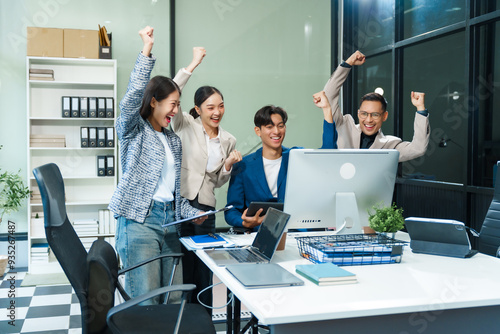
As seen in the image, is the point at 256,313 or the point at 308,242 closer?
the point at 256,313

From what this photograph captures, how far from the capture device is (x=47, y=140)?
4.89m

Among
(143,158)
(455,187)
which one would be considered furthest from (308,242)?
(455,187)

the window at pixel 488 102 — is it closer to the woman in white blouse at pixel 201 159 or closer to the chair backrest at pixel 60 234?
the woman in white blouse at pixel 201 159

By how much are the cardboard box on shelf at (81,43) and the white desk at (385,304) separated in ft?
12.4

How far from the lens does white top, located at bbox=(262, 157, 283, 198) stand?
2801mm

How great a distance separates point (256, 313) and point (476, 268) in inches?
41.0

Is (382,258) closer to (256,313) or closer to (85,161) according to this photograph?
(256,313)

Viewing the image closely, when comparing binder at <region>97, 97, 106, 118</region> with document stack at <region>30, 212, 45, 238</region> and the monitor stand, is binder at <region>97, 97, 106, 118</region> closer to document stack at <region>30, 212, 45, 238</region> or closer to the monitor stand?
document stack at <region>30, 212, 45, 238</region>

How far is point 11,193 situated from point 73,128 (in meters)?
0.90

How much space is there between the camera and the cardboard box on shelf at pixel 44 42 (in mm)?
4805

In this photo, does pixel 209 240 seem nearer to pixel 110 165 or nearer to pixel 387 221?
pixel 387 221

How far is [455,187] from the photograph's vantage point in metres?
3.82

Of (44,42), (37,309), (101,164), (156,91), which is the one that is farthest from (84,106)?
(156,91)

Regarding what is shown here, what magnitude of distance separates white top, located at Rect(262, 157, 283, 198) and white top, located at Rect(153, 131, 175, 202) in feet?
1.97
